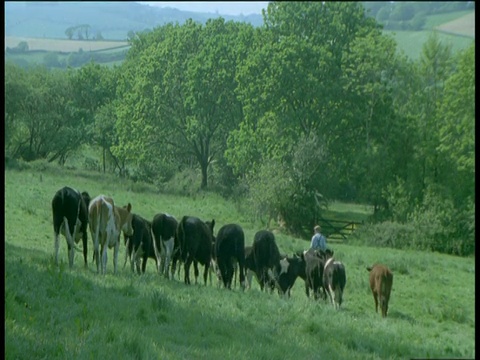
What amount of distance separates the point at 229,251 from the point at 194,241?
1.60ft

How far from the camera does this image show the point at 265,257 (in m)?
8.13

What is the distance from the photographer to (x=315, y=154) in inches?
252

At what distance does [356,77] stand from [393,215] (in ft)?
3.80

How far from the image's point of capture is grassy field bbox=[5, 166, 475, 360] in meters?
6.18

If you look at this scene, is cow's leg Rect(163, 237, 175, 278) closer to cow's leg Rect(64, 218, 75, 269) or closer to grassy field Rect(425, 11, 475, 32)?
cow's leg Rect(64, 218, 75, 269)

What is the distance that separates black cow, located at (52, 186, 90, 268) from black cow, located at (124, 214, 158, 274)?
52 centimetres

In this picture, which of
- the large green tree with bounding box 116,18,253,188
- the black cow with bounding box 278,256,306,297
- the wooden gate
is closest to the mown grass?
the large green tree with bounding box 116,18,253,188

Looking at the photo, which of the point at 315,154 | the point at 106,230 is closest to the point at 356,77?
the point at 315,154

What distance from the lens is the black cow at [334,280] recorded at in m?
8.12

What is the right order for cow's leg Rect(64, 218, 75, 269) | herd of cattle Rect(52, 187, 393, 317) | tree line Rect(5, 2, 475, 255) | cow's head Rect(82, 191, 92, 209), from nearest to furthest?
tree line Rect(5, 2, 475, 255) → herd of cattle Rect(52, 187, 393, 317) → cow's head Rect(82, 191, 92, 209) → cow's leg Rect(64, 218, 75, 269)

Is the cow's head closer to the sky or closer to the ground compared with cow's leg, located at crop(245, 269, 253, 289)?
closer to the sky

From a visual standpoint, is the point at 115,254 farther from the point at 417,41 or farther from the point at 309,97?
the point at 417,41

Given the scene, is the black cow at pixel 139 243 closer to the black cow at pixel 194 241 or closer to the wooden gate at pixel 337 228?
the black cow at pixel 194 241

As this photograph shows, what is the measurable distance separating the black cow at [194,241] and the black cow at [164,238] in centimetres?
10
